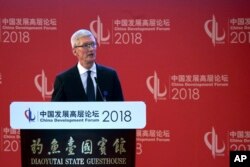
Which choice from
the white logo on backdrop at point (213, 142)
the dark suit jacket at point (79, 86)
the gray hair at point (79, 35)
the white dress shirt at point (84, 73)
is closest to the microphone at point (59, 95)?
the dark suit jacket at point (79, 86)

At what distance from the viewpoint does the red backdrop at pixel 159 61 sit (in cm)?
328

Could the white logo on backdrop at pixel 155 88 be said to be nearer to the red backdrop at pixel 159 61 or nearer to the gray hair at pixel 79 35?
the red backdrop at pixel 159 61

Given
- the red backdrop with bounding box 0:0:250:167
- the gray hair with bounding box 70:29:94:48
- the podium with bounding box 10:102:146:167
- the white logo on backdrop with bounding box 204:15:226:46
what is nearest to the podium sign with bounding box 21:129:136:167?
the podium with bounding box 10:102:146:167

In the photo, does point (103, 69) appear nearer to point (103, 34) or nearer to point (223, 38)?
point (103, 34)

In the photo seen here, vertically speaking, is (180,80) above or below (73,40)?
below

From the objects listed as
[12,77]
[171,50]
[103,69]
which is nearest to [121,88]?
[103,69]

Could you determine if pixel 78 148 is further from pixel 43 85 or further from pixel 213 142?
pixel 213 142

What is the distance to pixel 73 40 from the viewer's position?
10.7 ft

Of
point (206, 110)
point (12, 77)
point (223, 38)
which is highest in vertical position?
point (223, 38)

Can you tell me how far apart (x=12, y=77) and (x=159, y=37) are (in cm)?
89

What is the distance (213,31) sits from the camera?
3277 millimetres

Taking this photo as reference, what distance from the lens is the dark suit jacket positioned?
3213mm

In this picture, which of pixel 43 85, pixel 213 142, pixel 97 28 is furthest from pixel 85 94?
pixel 213 142

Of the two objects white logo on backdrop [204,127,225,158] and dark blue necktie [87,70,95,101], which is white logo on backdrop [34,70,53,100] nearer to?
dark blue necktie [87,70,95,101]
